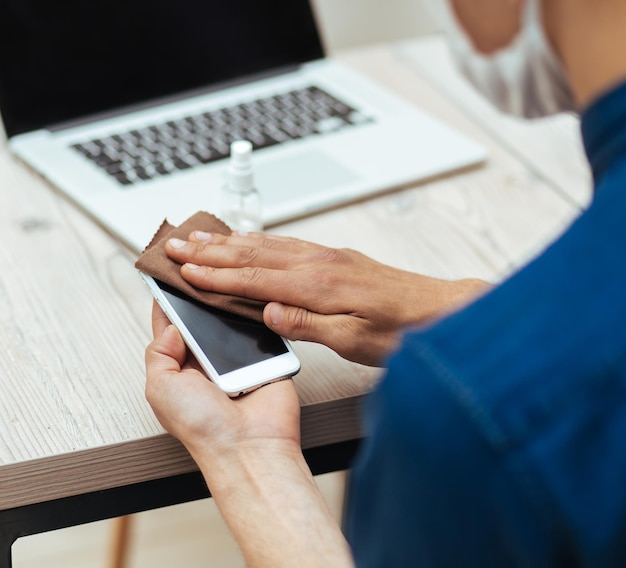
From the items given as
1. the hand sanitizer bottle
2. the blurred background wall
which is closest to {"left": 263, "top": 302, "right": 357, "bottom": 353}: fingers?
the hand sanitizer bottle

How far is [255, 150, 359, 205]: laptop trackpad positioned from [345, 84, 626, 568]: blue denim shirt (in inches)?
22.9

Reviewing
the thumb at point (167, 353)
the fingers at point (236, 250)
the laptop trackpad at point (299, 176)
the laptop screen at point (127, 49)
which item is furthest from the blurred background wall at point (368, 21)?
the thumb at point (167, 353)

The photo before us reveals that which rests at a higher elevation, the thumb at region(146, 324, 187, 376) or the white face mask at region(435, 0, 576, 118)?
the white face mask at region(435, 0, 576, 118)

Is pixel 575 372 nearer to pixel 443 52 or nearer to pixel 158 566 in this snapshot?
pixel 443 52

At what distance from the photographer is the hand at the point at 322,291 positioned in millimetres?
696

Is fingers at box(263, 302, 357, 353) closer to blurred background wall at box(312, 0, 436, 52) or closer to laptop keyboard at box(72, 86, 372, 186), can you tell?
laptop keyboard at box(72, 86, 372, 186)

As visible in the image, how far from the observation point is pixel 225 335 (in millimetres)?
676

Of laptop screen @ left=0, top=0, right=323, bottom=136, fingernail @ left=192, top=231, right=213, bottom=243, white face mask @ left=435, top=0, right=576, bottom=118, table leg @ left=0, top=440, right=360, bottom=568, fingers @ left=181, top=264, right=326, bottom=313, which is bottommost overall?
table leg @ left=0, top=440, right=360, bottom=568

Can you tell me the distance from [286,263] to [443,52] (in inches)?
26.5

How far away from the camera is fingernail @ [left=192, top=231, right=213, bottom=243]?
0.74 m

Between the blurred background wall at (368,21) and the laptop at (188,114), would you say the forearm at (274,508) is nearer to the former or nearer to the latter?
the laptop at (188,114)

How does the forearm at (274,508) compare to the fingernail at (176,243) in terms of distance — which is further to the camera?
the fingernail at (176,243)

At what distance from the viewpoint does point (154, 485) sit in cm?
68

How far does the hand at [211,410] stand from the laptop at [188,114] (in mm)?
254
